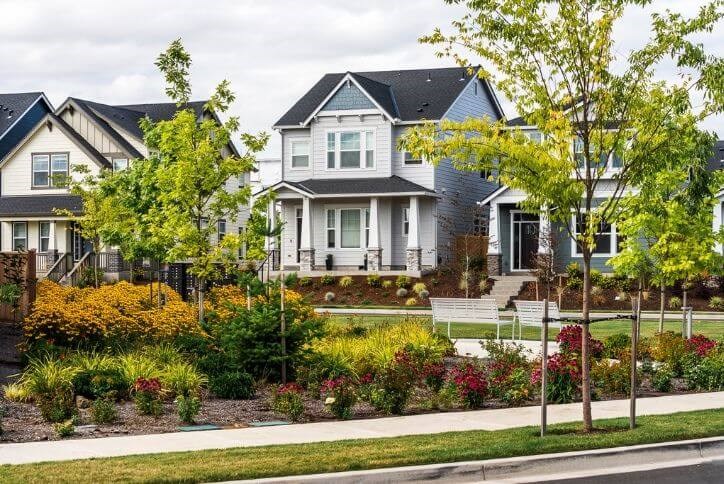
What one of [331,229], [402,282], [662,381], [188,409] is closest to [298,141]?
[331,229]

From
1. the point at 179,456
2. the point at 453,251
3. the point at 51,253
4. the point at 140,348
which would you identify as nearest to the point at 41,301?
the point at 140,348

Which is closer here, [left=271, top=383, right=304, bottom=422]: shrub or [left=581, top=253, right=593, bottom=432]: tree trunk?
[left=581, top=253, right=593, bottom=432]: tree trunk

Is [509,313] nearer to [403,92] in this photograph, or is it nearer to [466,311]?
[466,311]

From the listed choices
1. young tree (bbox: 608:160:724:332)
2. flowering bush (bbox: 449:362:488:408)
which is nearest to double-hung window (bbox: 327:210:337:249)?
young tree (bbox: 608:160:724:332)

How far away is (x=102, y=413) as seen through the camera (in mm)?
12359

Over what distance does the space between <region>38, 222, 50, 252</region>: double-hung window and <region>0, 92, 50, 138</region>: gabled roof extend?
24.3ft

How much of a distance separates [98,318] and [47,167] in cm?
3292

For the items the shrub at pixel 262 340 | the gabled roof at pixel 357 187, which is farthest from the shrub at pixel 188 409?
the gabled roof at pixel 357 187

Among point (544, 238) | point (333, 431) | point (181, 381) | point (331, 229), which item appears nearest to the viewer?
point (333, 431)

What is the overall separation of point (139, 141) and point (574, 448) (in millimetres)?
41187

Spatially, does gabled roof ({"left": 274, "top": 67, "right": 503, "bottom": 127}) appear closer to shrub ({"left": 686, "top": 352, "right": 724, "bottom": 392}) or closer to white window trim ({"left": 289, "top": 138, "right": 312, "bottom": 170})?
white window trim ({"left": 289, "top": 138, "right": 312, "bottom": 170})

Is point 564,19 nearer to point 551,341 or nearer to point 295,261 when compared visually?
point 551,341

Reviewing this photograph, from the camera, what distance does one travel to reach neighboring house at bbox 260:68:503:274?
42.6m

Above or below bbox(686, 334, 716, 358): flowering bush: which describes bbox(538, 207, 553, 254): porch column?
above
